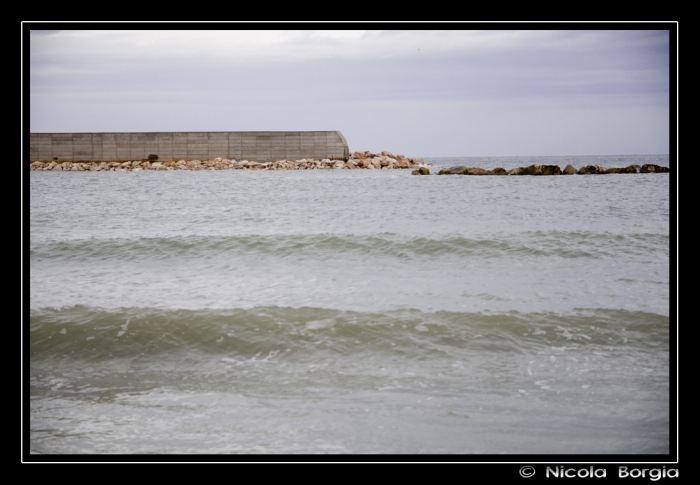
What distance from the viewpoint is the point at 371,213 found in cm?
1261

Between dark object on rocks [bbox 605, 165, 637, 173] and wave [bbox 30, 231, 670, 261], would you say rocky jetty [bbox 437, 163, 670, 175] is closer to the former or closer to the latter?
dark object on rocks [bbox 605, 165, 637, 173]

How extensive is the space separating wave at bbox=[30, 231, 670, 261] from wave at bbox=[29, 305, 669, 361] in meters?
2.97

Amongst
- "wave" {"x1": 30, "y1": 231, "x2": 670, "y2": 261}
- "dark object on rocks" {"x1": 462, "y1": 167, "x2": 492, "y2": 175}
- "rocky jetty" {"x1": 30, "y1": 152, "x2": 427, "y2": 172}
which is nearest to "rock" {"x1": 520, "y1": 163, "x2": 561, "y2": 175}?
"dark object on rocks" {"x1": 462, "y1": 167, "x2": 492, "y2": 175}

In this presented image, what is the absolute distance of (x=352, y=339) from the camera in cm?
486

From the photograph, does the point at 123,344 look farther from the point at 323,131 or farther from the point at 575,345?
the point at 323,131

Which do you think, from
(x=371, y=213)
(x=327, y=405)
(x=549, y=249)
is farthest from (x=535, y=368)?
(x=371, y=213)

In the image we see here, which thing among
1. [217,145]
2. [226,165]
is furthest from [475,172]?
[217,145]

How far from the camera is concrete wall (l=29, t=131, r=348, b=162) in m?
39.3

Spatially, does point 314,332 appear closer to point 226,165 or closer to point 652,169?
point 652,169

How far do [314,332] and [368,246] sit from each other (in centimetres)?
396

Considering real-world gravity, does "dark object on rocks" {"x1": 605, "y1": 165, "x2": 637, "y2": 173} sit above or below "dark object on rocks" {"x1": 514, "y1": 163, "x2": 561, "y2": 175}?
above

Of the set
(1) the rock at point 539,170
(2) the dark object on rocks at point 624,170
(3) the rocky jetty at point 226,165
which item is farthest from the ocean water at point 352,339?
(3) the rocky jetty at point 226,165
